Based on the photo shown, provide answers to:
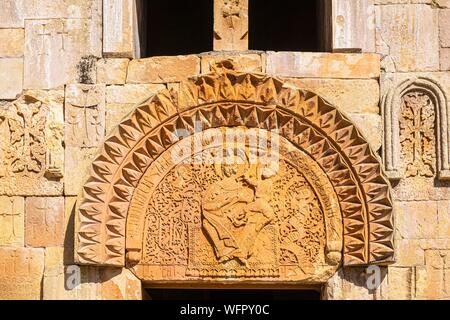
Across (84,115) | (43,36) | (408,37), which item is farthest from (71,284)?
(408,37)

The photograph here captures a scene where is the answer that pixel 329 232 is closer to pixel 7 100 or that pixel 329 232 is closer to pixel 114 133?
pixel 114 133

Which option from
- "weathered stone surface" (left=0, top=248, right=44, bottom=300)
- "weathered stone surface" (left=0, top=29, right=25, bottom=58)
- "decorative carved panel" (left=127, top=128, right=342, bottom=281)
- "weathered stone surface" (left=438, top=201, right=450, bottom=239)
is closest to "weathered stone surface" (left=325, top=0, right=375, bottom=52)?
"decorative carved panel" (left=127, top=128, right=342, bottom=281)

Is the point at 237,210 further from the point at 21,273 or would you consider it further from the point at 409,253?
the point at 21,273

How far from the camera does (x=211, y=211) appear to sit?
922 centimetres

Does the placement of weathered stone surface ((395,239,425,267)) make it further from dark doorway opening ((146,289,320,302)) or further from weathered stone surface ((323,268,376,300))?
dark doorway opening ((146,289,320,302))

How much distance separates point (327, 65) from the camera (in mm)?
9430

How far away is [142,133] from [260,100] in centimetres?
112

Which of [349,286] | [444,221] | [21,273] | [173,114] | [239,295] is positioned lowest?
[239,295]

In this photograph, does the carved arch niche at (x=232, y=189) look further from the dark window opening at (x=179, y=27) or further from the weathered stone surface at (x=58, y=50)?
the dark window opening at (x=179, y=27)

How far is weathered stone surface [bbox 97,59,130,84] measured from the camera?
31.2 feet

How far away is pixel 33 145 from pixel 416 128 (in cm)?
359

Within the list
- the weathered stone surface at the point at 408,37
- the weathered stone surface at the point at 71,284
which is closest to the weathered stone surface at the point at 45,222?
the weathered stone surface at the point at 71,284

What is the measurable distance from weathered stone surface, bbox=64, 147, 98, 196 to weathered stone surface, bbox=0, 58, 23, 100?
2.62 ft

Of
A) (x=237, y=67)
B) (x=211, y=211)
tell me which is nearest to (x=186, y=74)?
(x=237, y=67)
